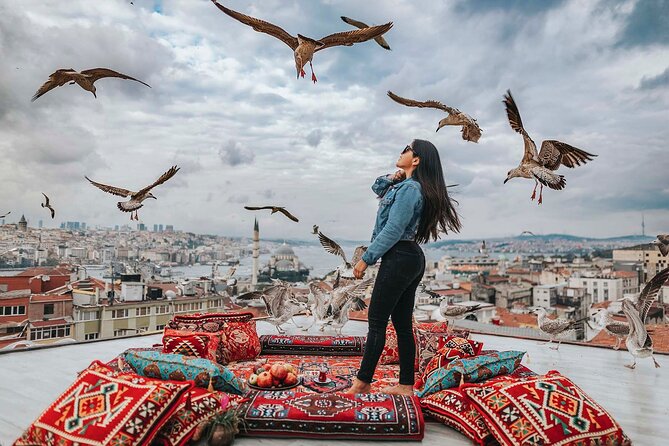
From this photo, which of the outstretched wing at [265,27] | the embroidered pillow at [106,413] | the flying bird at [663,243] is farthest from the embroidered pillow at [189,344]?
the flying bird at [663,243]

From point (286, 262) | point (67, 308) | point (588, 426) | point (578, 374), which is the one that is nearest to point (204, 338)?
point (588, 426)

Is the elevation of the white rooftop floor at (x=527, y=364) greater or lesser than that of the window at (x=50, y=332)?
greater

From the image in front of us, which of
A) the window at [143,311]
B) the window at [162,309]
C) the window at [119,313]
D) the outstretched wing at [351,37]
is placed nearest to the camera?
the outstretched wing at [351,37]

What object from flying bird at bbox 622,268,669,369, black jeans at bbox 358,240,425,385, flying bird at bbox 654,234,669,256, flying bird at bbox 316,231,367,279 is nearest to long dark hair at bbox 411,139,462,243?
black jeans at bbox 358,240,425,385

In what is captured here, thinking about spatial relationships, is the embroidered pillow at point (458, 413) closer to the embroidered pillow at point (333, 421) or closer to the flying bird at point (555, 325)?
the embroidered pillow at point (333, 421)

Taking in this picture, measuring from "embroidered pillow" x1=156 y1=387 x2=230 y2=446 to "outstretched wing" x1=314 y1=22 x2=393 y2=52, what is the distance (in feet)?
7.56

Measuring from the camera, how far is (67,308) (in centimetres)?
766

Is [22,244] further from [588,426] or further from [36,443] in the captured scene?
[588,426]

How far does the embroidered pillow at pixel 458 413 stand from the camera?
189cm

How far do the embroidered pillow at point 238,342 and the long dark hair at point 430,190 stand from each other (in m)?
1.64

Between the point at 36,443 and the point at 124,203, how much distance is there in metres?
2.98

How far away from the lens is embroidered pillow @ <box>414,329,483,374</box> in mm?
2611

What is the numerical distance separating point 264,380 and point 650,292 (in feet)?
8.99

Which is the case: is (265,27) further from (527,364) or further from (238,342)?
(527,364)
